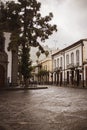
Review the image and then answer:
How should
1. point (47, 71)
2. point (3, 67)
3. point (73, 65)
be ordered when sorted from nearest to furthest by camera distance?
1. point (3, 67)
2. point (73, 65)
3. point (47, 71)

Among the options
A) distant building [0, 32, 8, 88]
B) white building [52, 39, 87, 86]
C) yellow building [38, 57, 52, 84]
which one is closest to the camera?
distant building [0, 32, 8, 88]

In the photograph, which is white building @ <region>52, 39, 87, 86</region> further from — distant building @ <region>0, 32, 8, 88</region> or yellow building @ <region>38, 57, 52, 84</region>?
distant building @ <region>0, 32, 8, 88</region>

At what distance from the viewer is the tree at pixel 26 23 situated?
31.6 metres

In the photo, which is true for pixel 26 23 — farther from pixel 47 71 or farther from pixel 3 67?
pixel 47 71

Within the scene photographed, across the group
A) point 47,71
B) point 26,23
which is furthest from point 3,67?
point 47,71

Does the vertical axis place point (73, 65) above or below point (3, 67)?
above

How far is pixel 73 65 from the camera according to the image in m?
47.0

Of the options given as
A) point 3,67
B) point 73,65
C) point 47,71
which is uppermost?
point 73,65

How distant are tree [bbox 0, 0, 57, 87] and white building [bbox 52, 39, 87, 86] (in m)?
10.1

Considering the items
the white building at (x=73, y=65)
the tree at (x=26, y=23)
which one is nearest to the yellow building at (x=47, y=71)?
the white building at (x=73, y=65)

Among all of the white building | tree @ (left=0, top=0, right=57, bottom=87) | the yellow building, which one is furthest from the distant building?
the yellow building

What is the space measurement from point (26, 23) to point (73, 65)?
1709 cm

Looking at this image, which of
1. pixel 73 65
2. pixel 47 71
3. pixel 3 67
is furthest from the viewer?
pixel 47 71

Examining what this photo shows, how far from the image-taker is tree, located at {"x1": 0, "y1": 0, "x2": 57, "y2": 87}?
31.6 meters
